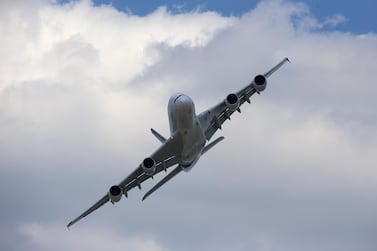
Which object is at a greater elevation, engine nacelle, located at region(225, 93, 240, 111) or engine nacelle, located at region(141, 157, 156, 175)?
engine nacelle, located at region(225, 93, 240, 111)

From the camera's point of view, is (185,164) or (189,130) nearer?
(189,130)

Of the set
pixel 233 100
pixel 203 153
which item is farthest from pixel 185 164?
pixel 233 100

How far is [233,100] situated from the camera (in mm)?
54625

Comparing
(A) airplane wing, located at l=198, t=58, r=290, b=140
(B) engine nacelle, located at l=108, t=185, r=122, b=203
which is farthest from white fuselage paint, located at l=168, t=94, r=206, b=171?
(B) engine nacelle, located at l=108, t=185, r=122, b=203

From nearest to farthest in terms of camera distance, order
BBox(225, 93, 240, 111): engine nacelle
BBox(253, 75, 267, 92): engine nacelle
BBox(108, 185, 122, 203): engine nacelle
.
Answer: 1. BBox(225, 93, 240, 111): engine nacelle
2. BBox(253, 75, 267, 92): engine nacelle
3. BBox(108, 185, 122, 203): engine nacelle

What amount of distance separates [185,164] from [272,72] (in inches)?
372

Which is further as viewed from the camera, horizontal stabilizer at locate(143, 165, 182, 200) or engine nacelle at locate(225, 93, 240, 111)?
engine nacelle at locate(225, 93, 240, 111)

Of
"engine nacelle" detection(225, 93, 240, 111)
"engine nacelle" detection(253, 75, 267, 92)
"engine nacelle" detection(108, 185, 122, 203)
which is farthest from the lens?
"engine nacelle" detection(108, 185, 122, 203)

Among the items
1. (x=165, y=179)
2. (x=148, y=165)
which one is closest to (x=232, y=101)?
(x=165, y=179)

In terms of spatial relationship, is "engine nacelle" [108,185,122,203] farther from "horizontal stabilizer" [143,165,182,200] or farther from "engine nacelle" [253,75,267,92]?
"engine nacelle" [253,75,267,92]

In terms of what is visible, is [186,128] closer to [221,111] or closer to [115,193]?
[221,111]

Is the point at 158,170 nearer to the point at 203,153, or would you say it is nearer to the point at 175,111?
the point at 203,153

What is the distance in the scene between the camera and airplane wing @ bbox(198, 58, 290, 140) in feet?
182

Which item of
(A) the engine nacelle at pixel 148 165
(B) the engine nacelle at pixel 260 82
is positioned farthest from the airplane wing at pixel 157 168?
(B) the engine nacelle at pixel 260 82
